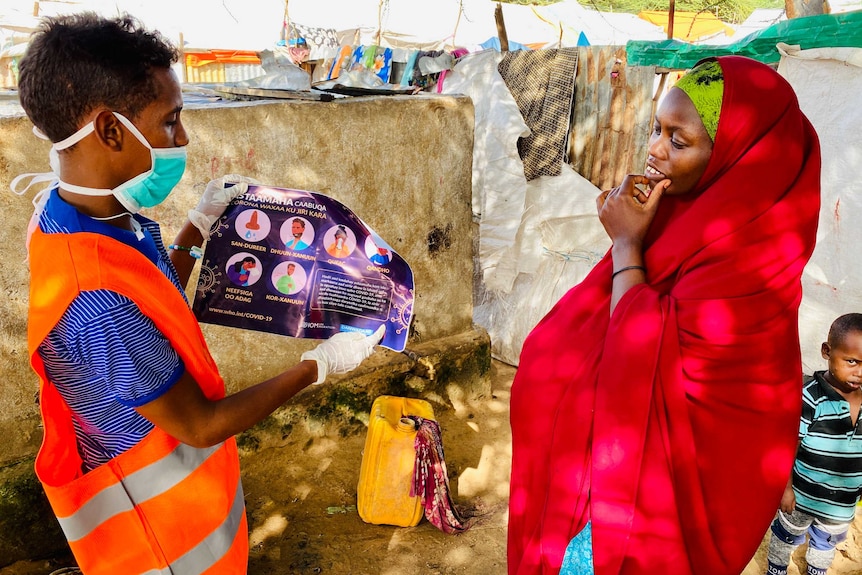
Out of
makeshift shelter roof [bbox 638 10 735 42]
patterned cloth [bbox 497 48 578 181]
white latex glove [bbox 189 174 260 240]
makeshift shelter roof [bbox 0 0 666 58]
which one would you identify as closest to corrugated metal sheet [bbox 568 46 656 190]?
patterned cloth [bbox 497 48 578 181]

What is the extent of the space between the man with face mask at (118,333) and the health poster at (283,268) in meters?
0.24

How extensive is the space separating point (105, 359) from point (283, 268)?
66 centimetres

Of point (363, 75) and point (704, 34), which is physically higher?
point (704, 34)

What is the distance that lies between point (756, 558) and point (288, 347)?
2570mm

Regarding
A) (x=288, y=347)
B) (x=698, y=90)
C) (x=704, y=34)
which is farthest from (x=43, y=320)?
(x=704, y=34)

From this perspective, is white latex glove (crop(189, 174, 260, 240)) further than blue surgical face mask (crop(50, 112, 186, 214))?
Yes

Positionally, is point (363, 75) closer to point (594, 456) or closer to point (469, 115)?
point (469, 115)

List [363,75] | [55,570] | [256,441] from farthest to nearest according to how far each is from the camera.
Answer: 1. [363,75]
2. [256,441]
3. [55,570]

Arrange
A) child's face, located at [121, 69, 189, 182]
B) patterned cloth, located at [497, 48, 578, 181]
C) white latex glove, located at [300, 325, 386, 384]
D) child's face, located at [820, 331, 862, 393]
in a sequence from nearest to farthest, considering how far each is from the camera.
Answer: child's face, located at [121, 69, 189, 182]
white latex glove, located at [300, 325, 386, 384]
child's face, located at [820, 331, 862, 393]
patterned cloth, located at [497, 48, 578, 181]

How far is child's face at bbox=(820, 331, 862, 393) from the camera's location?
236cm

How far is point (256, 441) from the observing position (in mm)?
3410

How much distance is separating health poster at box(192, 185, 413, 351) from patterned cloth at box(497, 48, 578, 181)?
3.50 m

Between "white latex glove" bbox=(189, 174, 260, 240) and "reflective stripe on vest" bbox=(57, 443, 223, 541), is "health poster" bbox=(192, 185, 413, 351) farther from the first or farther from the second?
"reflective stripe on vest" bbox=(57, 443, 223, 541)

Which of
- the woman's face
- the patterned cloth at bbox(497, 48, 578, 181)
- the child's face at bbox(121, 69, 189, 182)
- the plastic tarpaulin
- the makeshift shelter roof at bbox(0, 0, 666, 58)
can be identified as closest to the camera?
the child's face at bbox(121, 69, 189, 182)
